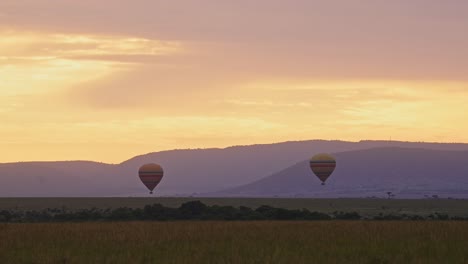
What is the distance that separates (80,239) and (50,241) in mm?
1615

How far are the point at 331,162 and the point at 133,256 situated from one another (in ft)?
352

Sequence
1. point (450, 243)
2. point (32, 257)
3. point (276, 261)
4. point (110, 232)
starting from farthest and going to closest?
point (110, 232) < point (450, 243) < point (32, 257) < point (276, 261)

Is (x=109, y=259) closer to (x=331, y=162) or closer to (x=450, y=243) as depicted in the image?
(x=450, y=243)

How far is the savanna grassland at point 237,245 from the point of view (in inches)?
1307

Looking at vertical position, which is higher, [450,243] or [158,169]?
[158,169]

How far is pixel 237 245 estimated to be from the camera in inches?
1535

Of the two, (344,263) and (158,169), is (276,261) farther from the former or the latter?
(158,169)

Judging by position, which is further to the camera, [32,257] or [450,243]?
[450,243]

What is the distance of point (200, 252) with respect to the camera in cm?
3516

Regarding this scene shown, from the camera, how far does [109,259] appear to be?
32.9m

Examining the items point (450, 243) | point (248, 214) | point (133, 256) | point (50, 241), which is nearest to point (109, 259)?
point (133, 256)

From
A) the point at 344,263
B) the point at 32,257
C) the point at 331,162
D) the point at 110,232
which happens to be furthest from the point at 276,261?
the point at 331,162

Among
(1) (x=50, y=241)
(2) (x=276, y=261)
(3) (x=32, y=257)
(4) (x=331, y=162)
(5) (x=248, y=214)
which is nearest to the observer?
(2) (x=276, y=261)

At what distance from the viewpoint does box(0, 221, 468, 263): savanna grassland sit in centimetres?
3319
